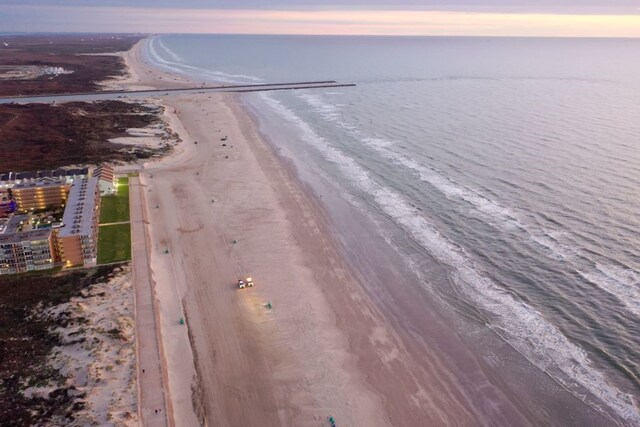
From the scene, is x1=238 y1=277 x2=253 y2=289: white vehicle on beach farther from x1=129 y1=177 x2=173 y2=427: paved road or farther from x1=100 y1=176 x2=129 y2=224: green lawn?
x1=100 y1=176 x2=129 y2=224: green lawn

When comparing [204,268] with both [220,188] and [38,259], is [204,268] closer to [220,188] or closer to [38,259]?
[38,259]

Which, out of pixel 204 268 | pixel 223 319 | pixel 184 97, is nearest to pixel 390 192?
pixel 204 268

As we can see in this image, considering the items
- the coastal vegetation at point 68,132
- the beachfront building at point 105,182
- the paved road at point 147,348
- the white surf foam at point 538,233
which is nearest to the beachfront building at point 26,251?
the paved road at point 147,348

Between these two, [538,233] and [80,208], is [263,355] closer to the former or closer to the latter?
[80,208]

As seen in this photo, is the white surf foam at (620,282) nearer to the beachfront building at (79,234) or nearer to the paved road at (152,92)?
the beachfront building at (79,234)

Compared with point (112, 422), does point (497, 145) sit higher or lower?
higher

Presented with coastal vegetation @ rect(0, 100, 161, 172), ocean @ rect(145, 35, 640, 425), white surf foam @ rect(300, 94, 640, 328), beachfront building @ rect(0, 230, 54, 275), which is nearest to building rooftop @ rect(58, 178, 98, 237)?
beachfront building @ rect(0, 230, 54, 275)

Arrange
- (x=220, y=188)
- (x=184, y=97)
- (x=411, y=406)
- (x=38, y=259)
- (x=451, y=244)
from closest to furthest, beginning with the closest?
Result: (x=411, y=406) → (x=38, y=259) → (x=451, y=244) → (x=220, y=188) → (x=184, y=97)
